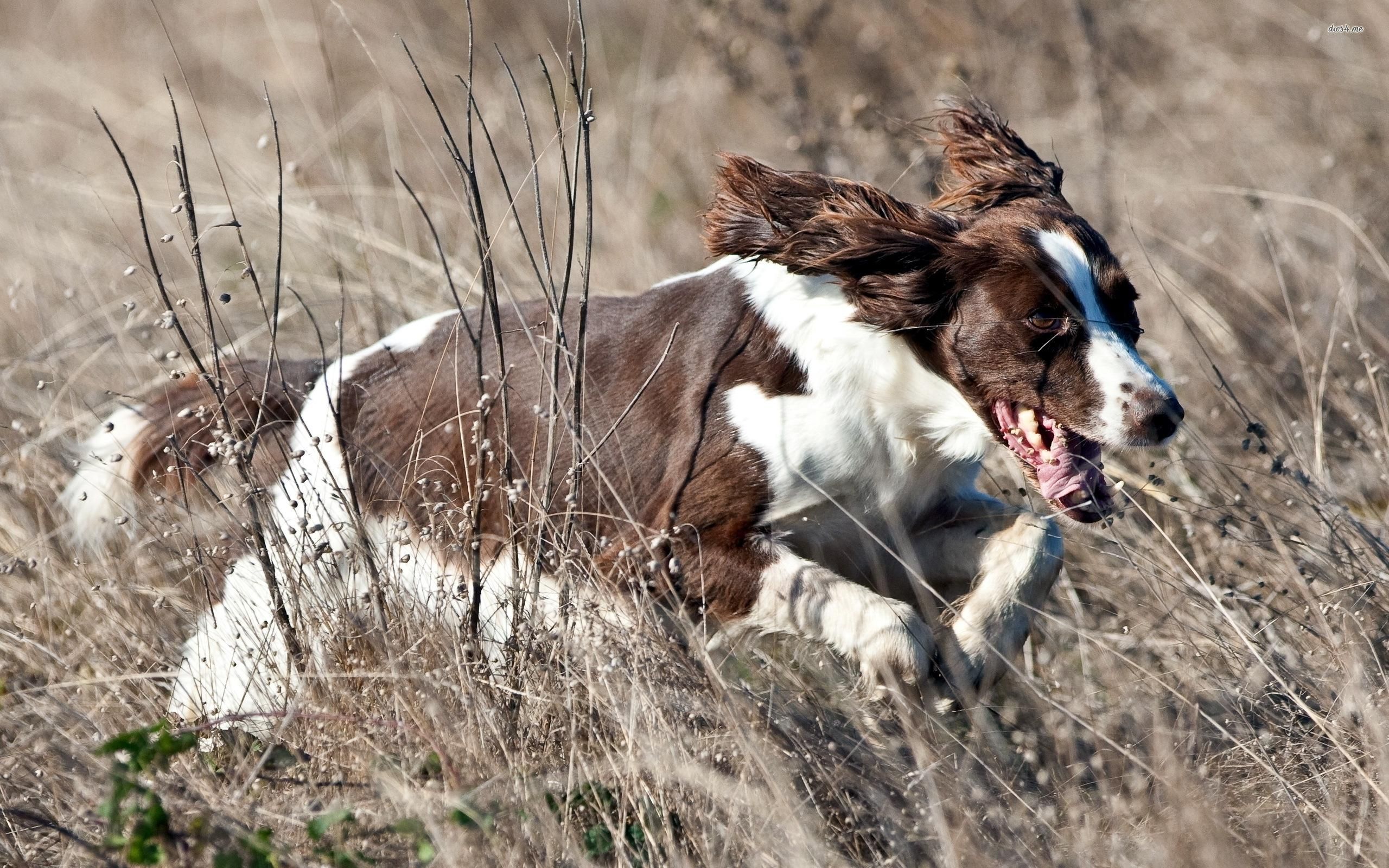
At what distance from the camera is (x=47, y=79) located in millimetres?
8148

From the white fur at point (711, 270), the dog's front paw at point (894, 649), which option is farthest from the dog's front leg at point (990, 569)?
the white fur at point (711, 270)

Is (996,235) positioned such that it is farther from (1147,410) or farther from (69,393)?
(69,393)

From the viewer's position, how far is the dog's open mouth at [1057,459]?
→ 3139mm

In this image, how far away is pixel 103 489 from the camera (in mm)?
3846

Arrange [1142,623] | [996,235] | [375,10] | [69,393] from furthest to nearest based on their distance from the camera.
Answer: [375,10] → [69,393] → [1142,623] → [996,235]

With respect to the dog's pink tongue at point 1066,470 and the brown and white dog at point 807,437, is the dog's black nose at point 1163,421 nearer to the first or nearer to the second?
the brown and white dog at point 807,437

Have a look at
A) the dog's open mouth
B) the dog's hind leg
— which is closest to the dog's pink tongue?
the dog's open mouth

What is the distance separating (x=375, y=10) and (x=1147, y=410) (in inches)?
313

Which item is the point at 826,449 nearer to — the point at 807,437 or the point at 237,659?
the point at 807,437

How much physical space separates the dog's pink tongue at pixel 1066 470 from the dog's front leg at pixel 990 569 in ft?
0.60

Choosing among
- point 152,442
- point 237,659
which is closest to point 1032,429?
point 237,659

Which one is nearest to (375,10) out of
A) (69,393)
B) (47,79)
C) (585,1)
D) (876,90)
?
(585,1)

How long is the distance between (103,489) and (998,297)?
2516 mm

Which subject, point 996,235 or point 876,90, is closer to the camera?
point 996,235
